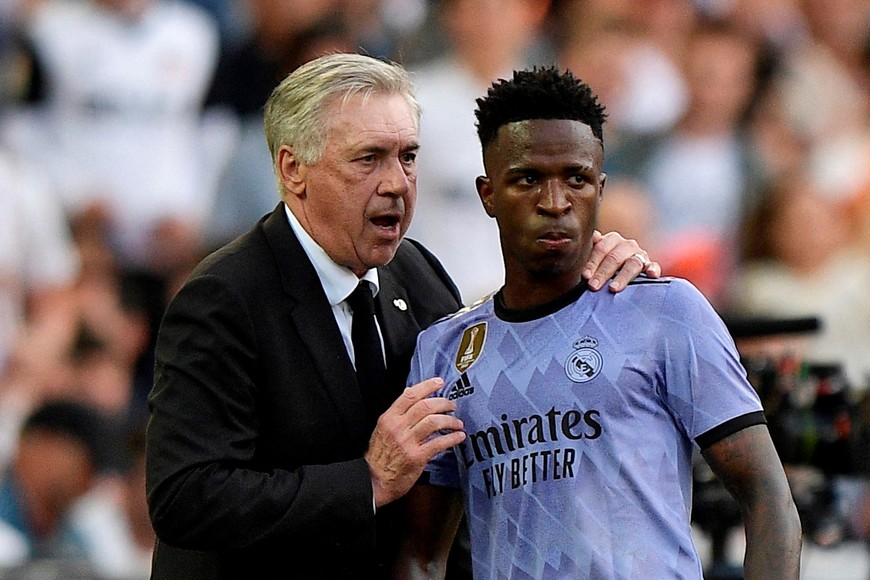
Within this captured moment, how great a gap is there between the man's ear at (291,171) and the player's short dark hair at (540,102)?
1.69 ft

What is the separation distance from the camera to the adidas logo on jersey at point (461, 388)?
117 inches

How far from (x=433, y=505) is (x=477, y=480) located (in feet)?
0.74

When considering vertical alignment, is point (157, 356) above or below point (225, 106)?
below

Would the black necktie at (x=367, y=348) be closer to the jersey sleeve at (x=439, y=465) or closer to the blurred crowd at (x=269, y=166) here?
the jersey sleeve at (x=439, y=465)

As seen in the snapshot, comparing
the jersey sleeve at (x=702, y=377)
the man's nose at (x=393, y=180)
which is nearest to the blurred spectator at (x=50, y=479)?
the man's nose at (x=393, y=180)

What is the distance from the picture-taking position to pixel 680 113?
799 cm

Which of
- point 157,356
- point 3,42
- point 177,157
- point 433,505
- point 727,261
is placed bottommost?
point 433,505

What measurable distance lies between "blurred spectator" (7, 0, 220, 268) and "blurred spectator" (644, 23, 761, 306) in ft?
7.69

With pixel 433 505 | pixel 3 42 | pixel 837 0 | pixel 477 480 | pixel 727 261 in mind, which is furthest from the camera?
pixel 837 0

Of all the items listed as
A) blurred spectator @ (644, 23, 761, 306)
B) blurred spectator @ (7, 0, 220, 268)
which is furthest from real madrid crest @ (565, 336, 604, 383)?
blurred spectator @ (644, 23, 761, 306)

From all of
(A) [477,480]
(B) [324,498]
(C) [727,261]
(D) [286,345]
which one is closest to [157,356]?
(D) [286,345]

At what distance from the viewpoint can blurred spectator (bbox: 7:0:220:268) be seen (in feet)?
22.7

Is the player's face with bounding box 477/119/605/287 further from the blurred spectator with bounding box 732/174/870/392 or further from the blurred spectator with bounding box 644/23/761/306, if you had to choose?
the blurred spectator with bounding box 732/174/870/392

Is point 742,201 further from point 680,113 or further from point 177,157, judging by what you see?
point 177,157
